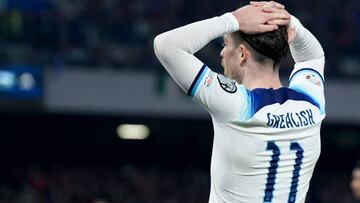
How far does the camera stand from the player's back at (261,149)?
354 cm

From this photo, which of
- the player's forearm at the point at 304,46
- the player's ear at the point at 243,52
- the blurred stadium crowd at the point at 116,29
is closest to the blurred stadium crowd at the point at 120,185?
the blurred stadium crowd at the point at 116,29

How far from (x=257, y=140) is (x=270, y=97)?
15 centimetres

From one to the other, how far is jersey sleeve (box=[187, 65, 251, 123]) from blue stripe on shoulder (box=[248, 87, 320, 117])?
0.05 meters

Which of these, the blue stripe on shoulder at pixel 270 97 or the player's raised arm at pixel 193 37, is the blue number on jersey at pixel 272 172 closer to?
the blue stripe on shoulder at pixel 270 97

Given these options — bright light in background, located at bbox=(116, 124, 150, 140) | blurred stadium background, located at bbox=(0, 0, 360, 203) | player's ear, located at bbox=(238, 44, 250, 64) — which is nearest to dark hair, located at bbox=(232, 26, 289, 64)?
player's ear, located at bbox=(238, 44, 250, 64)

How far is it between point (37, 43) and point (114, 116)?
3830 mm

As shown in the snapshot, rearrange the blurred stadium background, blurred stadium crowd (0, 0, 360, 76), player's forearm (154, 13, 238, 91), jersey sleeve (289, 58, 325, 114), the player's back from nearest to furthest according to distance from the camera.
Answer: player's forearm (154, 13, 238, 91) < the player's back < jersey sleeve (289, 58, 325, 114) < blurred stadium crowd (0, 0, 360, 76) < the blurred stadium background

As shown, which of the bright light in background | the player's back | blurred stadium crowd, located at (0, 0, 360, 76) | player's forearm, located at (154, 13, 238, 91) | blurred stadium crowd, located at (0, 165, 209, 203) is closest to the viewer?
player's forearm, located at (154, 13, 238, 91)

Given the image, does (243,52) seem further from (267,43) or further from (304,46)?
(304,46)

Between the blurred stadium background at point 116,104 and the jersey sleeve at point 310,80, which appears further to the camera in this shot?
the blurred stadium background at point 116,104

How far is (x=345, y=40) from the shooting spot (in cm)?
2330

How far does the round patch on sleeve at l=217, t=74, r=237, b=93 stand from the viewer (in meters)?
3.46

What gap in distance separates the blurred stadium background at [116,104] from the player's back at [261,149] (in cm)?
1756

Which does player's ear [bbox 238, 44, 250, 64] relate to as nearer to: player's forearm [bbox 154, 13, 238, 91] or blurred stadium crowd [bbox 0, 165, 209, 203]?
player's forearm [bbox 154, 13, 238, 91]
